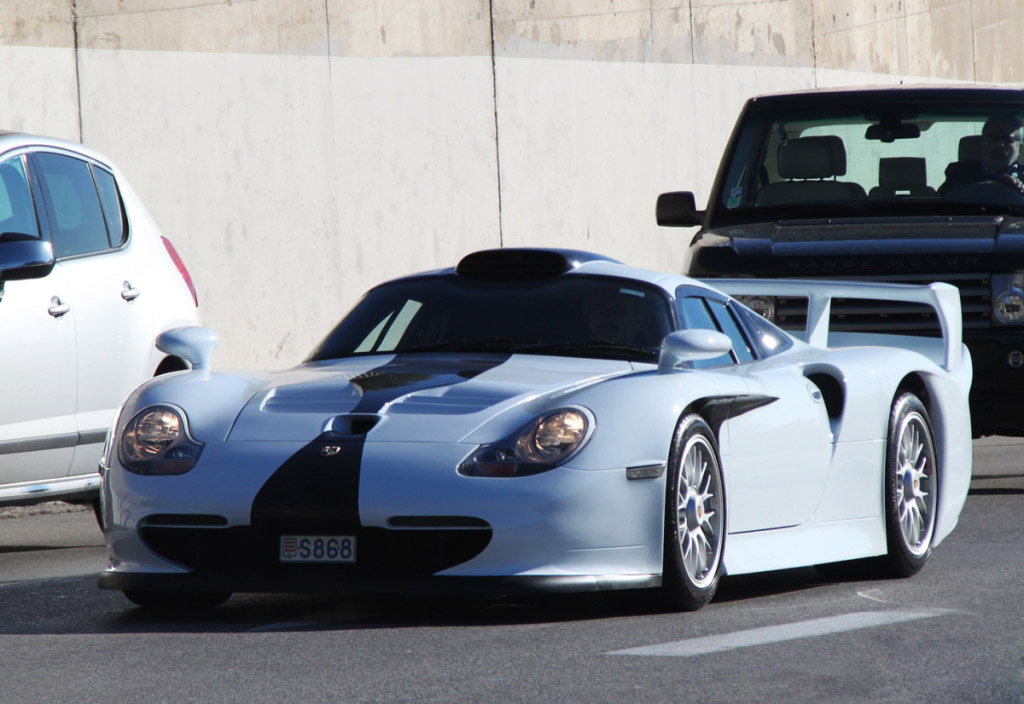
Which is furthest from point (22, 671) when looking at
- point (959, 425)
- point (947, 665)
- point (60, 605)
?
point (959, 425)

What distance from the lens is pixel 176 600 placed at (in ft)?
21.1

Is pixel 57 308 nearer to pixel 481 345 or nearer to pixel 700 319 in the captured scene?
pixel 481 345

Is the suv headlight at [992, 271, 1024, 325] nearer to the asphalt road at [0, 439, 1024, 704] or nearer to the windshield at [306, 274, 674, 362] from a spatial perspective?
the asphalt road at [0, 439, 1024, 704]

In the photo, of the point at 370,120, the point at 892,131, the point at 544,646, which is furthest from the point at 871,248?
the point at 370,120

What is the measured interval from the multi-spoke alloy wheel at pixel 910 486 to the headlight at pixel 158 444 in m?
2.60

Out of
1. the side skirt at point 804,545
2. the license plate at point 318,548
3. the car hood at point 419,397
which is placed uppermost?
the car hood at point 419,397

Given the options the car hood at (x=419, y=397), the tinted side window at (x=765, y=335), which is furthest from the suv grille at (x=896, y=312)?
the car hood at (x=419, y=397)

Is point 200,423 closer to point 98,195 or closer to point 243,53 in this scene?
point 98,195

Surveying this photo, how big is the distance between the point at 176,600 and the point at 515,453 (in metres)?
1.30

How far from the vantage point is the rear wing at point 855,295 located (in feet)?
26.2

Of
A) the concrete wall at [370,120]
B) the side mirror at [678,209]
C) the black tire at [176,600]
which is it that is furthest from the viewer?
the concrete wall at [370,120]

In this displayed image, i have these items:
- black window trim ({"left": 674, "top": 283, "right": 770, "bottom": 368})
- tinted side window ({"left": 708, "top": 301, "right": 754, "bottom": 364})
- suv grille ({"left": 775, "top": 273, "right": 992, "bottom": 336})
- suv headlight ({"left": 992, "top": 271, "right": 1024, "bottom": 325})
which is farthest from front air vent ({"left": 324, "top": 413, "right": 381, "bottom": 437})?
suv headlight ({"left": 992, "top": 271, "right": 1024, "bottom": 325})

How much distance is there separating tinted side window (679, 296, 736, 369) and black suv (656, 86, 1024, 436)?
2.83 m

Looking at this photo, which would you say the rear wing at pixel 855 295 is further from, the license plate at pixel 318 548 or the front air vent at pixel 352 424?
the license plate at pixel 318 548
